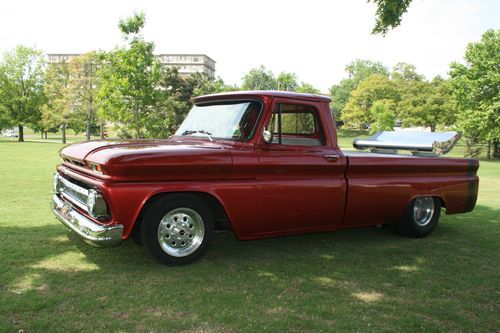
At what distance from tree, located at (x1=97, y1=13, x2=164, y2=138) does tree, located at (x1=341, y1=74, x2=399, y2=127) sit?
1915 inches

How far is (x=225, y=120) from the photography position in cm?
507

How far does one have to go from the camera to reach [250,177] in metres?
4.68

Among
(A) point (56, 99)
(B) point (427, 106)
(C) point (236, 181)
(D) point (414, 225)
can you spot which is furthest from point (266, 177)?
(B) point (427, 106)

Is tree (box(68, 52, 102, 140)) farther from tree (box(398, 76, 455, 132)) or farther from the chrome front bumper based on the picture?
the chrome front bumper

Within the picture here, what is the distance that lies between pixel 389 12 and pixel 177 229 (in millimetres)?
6164

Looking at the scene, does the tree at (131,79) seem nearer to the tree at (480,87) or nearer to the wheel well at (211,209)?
the wheel well at (211,209)

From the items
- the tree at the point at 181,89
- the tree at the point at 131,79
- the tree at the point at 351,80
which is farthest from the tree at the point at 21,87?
the tree at the point at 351,80

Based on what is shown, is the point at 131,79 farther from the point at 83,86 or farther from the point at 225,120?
the point at 83,86

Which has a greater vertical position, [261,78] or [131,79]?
[261,78]

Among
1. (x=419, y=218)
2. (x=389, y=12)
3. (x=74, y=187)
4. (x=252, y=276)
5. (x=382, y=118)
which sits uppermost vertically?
(x=389, y=12)

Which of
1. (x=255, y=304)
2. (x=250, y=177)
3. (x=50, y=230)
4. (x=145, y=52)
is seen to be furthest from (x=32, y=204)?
(x=145, y=52)

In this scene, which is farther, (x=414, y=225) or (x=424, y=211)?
(x=424, y=211)

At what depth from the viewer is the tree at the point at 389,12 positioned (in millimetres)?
7919

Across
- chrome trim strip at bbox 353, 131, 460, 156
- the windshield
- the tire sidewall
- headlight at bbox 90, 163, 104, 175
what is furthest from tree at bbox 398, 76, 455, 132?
headlight at bbox 90, 163, 104, 175
